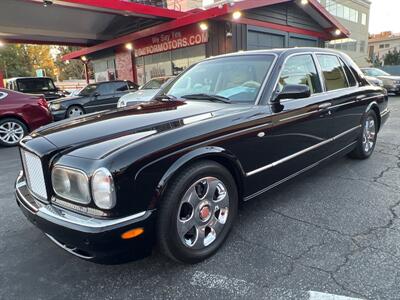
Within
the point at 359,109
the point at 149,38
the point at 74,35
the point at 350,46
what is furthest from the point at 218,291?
the point at 350,46

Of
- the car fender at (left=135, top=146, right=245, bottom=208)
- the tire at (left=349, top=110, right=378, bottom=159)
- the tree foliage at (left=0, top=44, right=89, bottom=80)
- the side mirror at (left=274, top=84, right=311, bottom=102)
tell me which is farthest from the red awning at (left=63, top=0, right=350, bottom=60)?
the tree foliage at (left=0, top=44, right=89, bottom=80)

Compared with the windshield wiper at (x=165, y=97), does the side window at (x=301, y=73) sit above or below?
above

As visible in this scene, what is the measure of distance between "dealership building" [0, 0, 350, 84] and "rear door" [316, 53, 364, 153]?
27.4 ft

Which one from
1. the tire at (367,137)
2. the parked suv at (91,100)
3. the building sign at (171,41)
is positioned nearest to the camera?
the tire at (367,137)

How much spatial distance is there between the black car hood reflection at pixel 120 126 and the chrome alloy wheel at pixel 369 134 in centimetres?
294

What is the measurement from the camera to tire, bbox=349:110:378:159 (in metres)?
4.71

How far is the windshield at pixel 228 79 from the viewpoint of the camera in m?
3.09

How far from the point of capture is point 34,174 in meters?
2.36

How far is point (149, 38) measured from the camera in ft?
54.3

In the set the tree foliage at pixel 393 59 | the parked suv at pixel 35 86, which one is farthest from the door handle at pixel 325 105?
the tree foliage at pixel 393 59

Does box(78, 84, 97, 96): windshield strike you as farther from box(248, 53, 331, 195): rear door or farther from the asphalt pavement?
box(248, 53, 331, 195): rear door

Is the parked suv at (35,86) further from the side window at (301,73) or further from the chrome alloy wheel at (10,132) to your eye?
the side window at (301,73)

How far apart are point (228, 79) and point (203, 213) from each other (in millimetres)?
1548

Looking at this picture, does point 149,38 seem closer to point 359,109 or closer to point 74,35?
point 74,35
